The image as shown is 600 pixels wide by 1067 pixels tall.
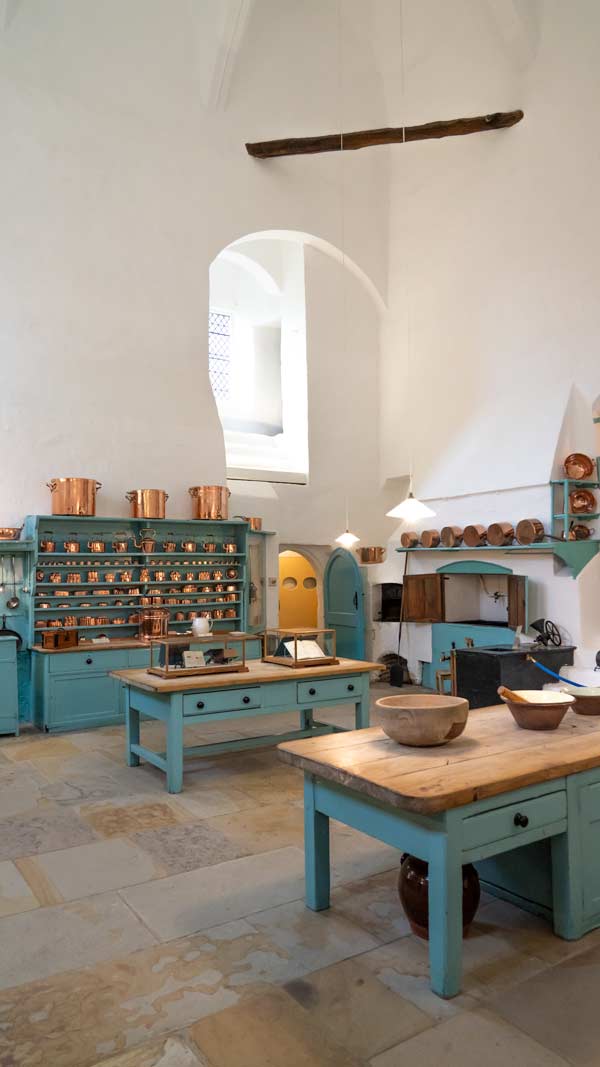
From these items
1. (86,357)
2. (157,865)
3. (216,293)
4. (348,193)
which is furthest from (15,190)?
(157,865)

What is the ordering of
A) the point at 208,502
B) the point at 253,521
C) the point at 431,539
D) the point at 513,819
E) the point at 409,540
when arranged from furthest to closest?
the point at 409,540
the point at 431,539
the point at 253,521
the point at 208,502
the point at 513,819

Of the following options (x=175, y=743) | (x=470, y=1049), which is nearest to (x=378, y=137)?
(x=175, y=743)

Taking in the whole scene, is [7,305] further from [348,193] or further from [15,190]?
[348,193]

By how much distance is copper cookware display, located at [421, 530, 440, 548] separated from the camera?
10.4m

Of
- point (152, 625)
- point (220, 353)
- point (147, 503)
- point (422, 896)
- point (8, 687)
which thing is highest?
point (220, 353)

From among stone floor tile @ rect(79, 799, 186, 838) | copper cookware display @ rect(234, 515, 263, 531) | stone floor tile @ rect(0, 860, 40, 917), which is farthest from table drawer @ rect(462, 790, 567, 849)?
copper cookware display @ rect(234, 515, 263, 531)

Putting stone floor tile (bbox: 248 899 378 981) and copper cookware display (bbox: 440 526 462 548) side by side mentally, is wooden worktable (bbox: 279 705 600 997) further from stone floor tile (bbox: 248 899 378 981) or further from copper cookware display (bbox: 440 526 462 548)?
copper cookware display (bbox: 440 526 462 548)

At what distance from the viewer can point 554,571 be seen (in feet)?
29.0

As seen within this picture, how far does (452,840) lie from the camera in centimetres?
278

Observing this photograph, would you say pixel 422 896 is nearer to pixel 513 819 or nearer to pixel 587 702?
pixel 513 819

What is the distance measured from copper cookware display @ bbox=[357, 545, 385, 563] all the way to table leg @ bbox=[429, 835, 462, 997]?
8816mm

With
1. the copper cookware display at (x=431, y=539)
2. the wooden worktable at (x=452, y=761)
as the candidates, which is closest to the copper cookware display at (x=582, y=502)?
the copper cookware display at (x=431, y=539)

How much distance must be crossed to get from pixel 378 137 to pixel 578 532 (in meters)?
6.19

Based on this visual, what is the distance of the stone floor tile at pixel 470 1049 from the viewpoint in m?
2.42
